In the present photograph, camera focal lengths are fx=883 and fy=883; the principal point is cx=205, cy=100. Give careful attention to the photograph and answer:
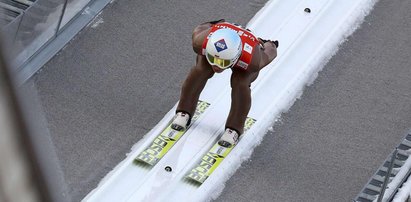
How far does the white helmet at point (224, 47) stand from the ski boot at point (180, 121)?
3.75 feet

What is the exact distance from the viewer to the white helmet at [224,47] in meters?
6.96

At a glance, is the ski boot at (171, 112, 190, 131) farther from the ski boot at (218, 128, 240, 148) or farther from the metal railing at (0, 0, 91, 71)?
the metal railing at (0, 0, 91, 71)

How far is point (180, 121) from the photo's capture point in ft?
26.7

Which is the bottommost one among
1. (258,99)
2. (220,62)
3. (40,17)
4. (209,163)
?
(40,17)

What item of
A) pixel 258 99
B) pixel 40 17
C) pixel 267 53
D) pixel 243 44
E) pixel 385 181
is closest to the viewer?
pixel 385 181

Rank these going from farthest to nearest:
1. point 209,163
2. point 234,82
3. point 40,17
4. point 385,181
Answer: point 40,17
point 209,163
point 234,82
point 385,181

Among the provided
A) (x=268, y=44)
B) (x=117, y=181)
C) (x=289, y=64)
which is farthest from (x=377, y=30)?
(x=117, y=181)

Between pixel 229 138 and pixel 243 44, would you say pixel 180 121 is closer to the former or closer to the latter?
pixel 229 138

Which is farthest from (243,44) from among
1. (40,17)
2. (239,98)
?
(40,17)

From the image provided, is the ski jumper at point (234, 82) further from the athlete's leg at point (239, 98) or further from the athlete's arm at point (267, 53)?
the athlete's arm at point (267, 53)

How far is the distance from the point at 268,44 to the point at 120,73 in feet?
5.79

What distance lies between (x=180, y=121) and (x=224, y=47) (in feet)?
4.55

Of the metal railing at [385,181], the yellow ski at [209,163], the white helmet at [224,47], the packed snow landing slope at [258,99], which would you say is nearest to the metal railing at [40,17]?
the packed snow landing slope at [258,99]

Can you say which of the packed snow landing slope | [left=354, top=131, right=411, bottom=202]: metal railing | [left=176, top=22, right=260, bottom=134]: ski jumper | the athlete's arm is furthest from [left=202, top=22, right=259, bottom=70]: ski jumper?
[left=354, top=131, right=411, bottom=202]: metal railing
